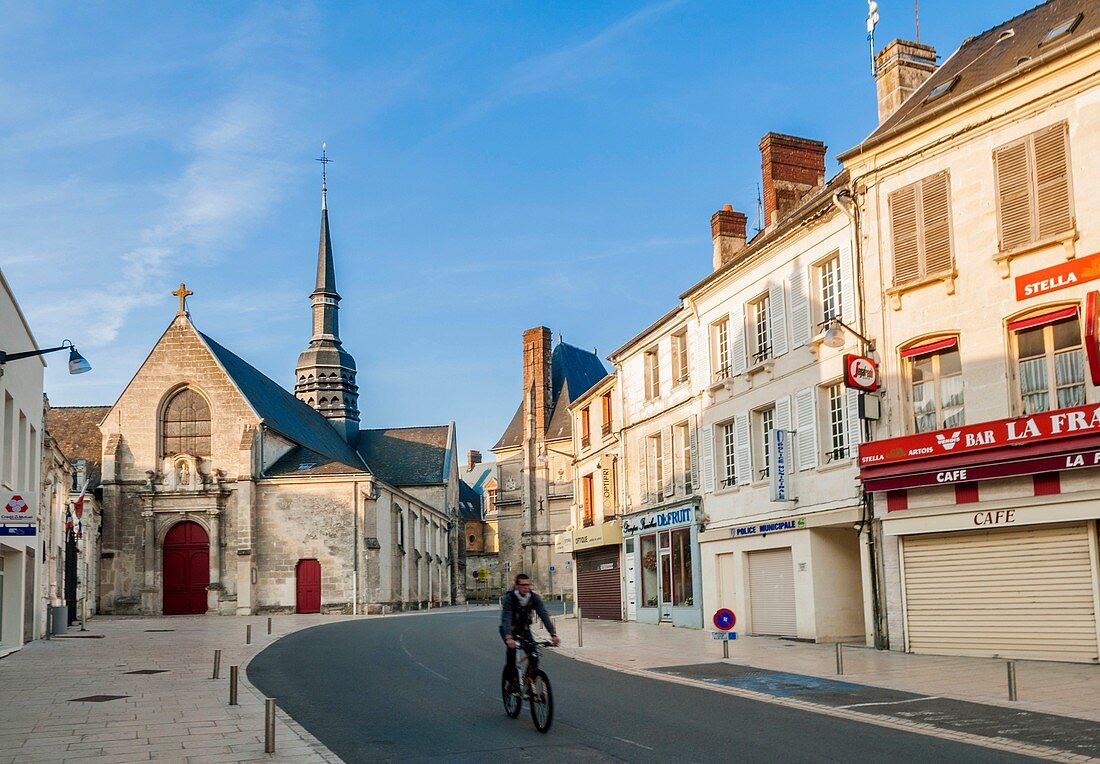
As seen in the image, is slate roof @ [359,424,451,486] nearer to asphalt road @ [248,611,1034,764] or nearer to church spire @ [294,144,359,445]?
church spire @ [294,144,359,445]

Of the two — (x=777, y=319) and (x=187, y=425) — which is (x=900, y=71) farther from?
(x=187, y=425)

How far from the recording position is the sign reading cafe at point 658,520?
27994 mm

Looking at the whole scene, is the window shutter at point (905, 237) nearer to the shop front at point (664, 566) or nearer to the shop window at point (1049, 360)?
the shop window at point (1049, 360)

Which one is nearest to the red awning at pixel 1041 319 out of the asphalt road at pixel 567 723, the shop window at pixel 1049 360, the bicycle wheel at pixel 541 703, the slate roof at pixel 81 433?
the shop window at pixel 1049 360

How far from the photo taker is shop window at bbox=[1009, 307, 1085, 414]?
16.2m

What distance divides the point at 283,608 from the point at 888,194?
119 ft

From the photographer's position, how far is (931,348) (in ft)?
60.4

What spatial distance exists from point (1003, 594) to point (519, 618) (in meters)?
9.28

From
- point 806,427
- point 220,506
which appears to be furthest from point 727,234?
point 220,506

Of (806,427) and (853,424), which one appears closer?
(853,424)

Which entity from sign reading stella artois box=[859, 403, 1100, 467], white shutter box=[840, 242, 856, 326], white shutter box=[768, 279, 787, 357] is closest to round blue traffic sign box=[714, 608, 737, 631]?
sign reading stella artois box=[859, 403, 1100, 467]

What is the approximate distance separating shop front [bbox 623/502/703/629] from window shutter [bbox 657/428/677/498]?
0.62 meters

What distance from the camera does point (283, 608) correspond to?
48406mm

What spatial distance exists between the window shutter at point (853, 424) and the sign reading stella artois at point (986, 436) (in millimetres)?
840
